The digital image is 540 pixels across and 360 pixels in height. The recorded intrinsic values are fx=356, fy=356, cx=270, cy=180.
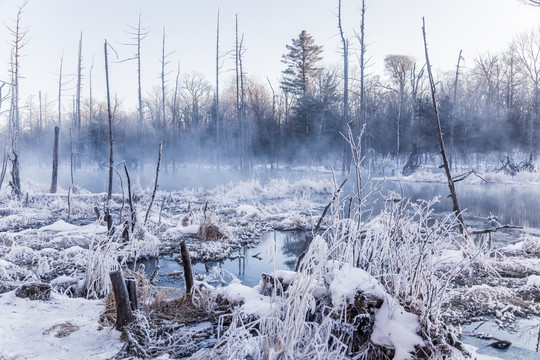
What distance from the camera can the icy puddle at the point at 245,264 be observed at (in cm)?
622

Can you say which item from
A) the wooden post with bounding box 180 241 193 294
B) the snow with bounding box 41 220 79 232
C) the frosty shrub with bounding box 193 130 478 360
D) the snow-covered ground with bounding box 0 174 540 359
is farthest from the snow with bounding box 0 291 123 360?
the snow with bounding box 41 220 79 232

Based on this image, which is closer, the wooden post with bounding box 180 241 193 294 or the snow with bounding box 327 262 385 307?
the snow with bounding box 327 262 385 307

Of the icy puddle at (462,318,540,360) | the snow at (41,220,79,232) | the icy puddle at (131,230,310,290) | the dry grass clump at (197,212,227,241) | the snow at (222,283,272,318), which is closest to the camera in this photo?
the snow at (222,283,272,318)

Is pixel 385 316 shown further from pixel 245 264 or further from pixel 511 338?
pixel 245 264

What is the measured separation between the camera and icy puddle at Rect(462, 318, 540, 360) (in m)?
3.59

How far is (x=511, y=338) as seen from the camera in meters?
3.93

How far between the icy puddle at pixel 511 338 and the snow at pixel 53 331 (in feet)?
11.4

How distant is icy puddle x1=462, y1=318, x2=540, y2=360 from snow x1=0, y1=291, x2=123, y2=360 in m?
3.47

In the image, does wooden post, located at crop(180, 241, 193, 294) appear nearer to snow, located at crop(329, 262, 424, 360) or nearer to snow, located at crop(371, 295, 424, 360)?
snow, located at crop(329, 262, 424, 360)

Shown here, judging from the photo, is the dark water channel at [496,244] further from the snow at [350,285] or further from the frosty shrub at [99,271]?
the frosty shrub at [99,271]

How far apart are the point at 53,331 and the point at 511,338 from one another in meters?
4.82

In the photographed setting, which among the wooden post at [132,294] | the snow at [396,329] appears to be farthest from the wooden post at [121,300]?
the snow at [396,329]

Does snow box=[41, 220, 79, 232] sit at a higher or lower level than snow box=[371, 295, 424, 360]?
lower

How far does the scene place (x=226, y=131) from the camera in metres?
38.7
